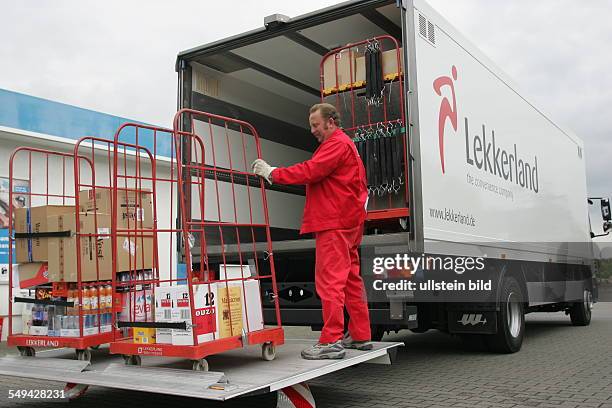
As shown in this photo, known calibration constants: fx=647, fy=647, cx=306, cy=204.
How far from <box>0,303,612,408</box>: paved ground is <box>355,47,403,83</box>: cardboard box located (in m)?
2.82

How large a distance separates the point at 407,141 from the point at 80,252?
2.78 m

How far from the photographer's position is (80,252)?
15.8ft

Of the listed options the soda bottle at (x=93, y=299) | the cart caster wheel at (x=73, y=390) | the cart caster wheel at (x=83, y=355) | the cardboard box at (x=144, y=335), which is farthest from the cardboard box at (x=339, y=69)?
the cart caster wheel at (x=73, y=390)

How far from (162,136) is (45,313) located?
10.5 m

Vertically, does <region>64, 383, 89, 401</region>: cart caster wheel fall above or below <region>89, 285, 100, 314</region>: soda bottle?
below

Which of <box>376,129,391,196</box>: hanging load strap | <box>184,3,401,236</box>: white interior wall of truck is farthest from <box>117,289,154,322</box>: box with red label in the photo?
<box>376,129,391,196</box>: hanging load strap

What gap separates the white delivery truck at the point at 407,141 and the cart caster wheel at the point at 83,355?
1659 millimetres

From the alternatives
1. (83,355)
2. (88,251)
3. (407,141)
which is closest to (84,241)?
(88,251)

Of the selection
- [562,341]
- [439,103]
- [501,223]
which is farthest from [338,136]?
[562,341]

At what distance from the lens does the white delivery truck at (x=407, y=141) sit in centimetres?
565

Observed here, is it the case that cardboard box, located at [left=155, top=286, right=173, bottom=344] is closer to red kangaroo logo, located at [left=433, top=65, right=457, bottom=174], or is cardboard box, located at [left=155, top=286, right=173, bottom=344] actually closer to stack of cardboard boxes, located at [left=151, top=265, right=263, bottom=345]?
stack of cardboard boxes, located at [left=151, top=265, right=263, bottom=345]

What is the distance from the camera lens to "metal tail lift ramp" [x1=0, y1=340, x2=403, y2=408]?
→ 3.86 metres

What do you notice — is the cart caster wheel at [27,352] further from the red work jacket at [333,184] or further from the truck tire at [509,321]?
the truck tire at [509,321]

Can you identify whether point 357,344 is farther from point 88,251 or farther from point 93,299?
point 88,251
